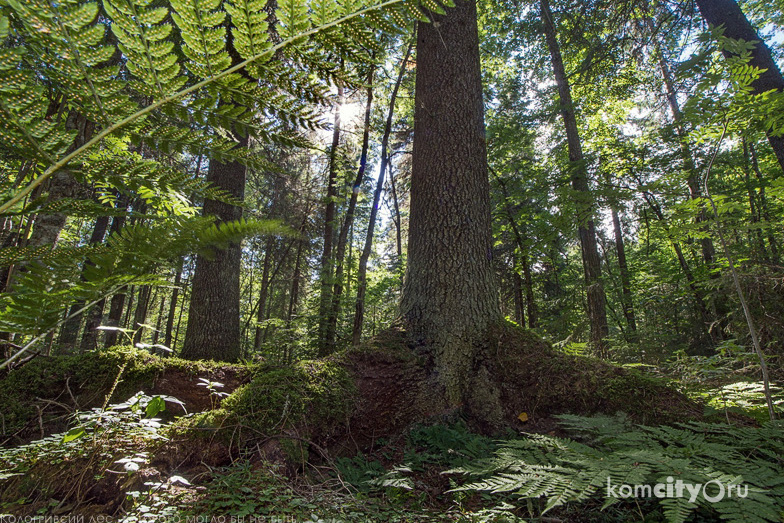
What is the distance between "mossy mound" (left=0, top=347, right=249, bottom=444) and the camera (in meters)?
2.47

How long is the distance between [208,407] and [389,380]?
163 centimetres

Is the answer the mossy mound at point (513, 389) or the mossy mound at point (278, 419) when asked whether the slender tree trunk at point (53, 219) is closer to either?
the mossy mound at point (278, 419)

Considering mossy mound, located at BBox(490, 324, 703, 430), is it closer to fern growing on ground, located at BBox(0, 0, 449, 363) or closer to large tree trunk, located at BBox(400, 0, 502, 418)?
large tree trunk, located at BBox(400, 0, 502, 418)

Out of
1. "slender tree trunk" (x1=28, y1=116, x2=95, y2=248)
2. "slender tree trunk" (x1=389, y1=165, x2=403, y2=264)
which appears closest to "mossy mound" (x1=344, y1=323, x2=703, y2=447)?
"slender tree trunk" (x1=28, y1=116, x2=95, y2=248)

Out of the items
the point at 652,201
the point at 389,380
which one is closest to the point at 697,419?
the point at 389,380

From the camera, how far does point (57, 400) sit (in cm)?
272

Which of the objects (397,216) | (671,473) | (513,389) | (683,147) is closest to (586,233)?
(683,147)

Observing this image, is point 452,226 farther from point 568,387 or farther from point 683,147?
point 683,147

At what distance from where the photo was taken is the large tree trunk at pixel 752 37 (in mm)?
5172

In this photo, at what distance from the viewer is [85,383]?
2832 mm

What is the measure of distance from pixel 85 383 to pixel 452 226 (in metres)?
3.60

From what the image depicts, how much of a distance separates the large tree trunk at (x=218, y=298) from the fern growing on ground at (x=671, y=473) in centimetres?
523

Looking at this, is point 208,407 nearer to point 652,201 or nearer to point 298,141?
point 298,141

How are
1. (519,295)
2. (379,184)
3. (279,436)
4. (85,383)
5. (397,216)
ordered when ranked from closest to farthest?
(279,436), (85,383), (379,184), (519,295), (397,216)
